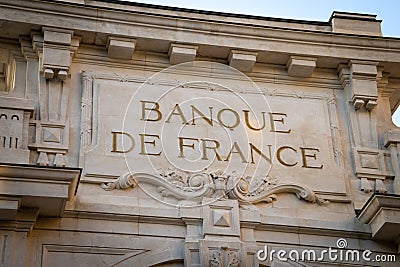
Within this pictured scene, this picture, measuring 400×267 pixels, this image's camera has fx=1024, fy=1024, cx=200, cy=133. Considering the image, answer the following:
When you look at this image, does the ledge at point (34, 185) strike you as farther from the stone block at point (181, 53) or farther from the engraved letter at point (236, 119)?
the stone block at point (181, 53)

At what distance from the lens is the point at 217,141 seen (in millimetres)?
14227

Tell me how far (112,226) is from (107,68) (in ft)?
8.86

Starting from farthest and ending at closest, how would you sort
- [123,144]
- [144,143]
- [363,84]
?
[363,84] → [144,143] → [123,144]

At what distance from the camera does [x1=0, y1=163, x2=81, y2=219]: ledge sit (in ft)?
40.8

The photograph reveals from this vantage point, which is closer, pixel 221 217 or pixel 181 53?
pixel 221 217

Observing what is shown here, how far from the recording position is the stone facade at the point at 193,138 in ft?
42.4

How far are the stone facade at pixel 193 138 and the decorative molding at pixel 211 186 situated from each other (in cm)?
2

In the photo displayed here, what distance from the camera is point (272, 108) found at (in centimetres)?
1480

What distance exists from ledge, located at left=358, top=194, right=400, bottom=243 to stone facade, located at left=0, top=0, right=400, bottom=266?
2cm

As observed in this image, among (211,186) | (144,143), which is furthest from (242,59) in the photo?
(211,186)

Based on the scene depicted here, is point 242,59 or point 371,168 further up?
point 242,59

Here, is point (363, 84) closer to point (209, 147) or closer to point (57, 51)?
point (209, 147)

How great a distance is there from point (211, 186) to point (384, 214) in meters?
2.29

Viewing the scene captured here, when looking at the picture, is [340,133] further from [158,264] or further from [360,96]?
[158,264]
